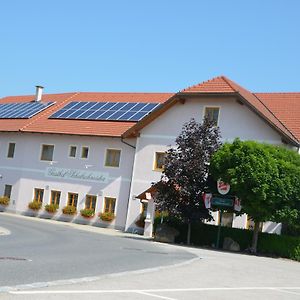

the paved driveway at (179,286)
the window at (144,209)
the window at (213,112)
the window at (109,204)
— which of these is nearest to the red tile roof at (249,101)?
the window at (213,112)

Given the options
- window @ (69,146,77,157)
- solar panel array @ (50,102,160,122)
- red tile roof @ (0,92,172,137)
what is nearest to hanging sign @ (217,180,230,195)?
red tile roof @ (0,92,172,137)

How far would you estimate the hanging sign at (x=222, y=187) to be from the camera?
85.8ft

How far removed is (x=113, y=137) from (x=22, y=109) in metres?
12.2

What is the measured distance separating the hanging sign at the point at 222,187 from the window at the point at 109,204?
12.4 m

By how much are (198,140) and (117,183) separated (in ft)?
34.0

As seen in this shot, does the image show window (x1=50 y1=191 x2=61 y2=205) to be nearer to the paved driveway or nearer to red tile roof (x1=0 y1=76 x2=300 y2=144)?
red tile roof (x1=0 y1=76 x2=300 y2=144)

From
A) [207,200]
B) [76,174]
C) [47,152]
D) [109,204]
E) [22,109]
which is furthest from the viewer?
[22,109]

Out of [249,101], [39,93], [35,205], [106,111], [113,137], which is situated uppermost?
[39,93]

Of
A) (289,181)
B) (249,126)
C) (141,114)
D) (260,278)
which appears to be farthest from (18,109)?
(260,278)

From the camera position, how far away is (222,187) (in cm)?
2636

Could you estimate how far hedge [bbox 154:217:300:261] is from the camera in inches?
1000

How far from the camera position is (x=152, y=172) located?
119ft

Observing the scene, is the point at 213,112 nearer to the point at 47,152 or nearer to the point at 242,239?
the point at 242,239

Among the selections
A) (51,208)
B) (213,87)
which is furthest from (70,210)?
(213,87)
